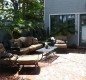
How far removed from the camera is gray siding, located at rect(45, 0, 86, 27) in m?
16.3

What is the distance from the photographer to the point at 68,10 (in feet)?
54.3

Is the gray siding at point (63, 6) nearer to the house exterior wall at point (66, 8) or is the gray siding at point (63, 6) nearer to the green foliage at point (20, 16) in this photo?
the house exterior wall at point (66, 8)

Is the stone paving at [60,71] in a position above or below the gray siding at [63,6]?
below

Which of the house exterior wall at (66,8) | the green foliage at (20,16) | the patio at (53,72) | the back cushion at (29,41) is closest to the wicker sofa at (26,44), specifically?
the back cushion at (29,41)

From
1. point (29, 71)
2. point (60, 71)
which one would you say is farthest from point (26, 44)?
point (60, 71)

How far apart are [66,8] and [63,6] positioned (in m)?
0.26

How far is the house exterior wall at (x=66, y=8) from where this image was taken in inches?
642

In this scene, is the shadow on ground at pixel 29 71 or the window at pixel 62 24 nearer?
the shadow on ground at pixel 29 71

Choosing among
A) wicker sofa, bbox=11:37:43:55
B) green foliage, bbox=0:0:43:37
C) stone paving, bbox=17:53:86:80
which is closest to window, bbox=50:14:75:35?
green foliage, bbox=0:0:43:37

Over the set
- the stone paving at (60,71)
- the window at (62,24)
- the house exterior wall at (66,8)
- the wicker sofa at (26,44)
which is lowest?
the stone paving at (60,71)

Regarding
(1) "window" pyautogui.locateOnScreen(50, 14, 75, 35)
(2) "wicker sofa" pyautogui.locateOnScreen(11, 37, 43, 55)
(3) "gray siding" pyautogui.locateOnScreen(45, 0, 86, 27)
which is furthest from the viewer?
(3) "gray siding" pyautogui.locateOnScreen(45, 0, 86, 27)

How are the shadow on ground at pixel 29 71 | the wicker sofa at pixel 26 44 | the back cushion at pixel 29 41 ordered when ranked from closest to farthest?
the shadow on ground at pixel 29 71 < the wicker sofa at pixel 26 44 < the back cushion at pixel 29 41

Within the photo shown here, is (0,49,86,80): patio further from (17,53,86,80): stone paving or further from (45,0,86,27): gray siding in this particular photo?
(45,0,86,27): gray siding

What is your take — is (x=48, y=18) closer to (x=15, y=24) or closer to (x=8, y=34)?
(x=15, y=24)
